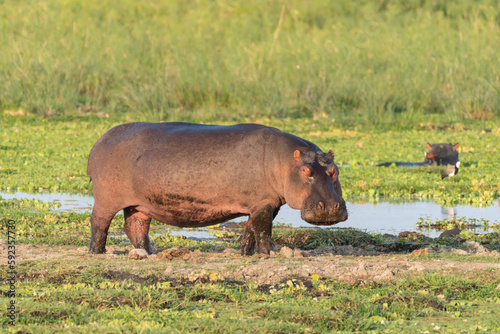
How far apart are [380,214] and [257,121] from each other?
818 cm

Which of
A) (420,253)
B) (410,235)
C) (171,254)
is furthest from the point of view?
(410,235)

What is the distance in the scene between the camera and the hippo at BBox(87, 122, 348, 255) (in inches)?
247

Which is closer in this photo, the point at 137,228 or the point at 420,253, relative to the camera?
the point at 420,253

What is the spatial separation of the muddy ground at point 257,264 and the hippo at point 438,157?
5575 mm

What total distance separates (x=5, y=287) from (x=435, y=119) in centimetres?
1386

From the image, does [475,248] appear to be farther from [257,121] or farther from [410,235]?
[257,121]

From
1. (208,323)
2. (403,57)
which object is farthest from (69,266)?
(403,57)

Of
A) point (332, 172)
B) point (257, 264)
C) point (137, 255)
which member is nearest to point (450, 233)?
point (332, 172)

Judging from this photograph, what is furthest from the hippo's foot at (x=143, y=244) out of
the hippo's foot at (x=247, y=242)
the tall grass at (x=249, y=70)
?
the tall grass at (x=249, y=70)

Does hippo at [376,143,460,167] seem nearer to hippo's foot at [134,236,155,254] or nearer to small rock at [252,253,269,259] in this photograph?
hippo's foot at [134,236,155,254]

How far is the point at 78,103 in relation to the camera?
1869 centimetres

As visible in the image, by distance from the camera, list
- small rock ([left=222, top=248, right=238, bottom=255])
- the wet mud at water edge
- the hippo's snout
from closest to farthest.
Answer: the hippo's snout
small rock ([left=222, top=248, right=238, bottom=255])
the wet mud at water edge

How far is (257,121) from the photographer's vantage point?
17.2m

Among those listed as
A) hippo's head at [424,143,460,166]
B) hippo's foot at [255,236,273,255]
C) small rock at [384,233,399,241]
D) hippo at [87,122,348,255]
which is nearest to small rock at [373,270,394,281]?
hippo at [87,122,348,255]
